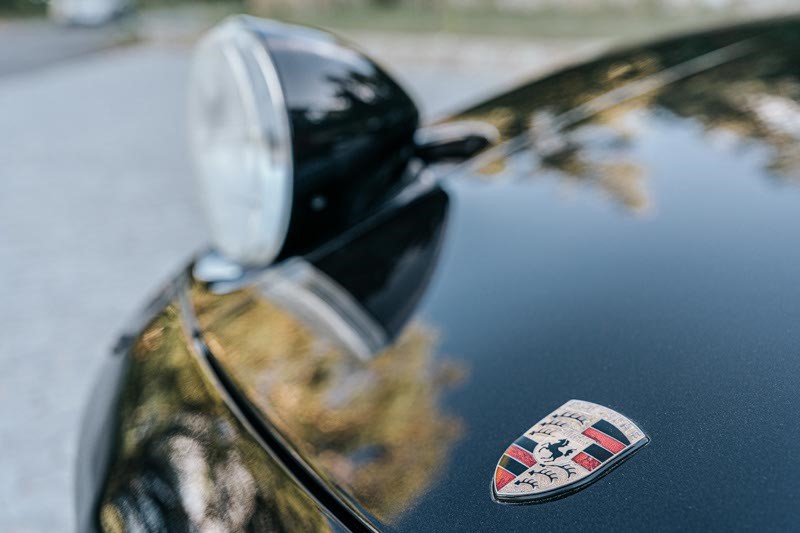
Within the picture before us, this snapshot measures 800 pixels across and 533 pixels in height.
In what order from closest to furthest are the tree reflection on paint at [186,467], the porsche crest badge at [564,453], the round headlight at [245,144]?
the porsche crest badge at [564,453] → the tree reflection on paint at [186,467] → the round headlight at [245,144]

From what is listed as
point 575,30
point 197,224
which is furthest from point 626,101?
point 575,30

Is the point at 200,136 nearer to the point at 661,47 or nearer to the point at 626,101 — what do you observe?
the point at 626,101

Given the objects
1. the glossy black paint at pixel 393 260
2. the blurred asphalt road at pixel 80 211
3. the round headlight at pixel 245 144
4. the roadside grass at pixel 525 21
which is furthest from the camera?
the roadside grass at pixel 525 21

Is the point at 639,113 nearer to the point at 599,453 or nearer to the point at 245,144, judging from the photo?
the point at 245,144

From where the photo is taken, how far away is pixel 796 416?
704mm

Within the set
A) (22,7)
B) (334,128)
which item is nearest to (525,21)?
(334,128)

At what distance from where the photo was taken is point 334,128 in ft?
4.06

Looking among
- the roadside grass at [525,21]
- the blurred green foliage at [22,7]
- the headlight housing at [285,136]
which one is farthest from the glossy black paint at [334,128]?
the blurred green foliage at [22,7]

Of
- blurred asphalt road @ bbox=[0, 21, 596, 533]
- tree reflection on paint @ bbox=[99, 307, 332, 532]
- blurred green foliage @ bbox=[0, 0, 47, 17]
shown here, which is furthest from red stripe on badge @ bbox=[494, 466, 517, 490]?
blurred green foliage @ bbox=[0, 0, 47, 17]

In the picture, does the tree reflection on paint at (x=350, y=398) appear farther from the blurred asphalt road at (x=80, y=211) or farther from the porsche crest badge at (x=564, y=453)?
the blurred asphalt road at (x=80, y=211)

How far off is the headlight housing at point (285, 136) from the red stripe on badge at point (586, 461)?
24.8 inches

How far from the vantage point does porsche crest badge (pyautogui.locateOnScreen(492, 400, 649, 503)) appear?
701 millimetres

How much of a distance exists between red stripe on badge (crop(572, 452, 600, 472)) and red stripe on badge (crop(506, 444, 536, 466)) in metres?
0.04

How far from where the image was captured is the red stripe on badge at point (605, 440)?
71 cm
